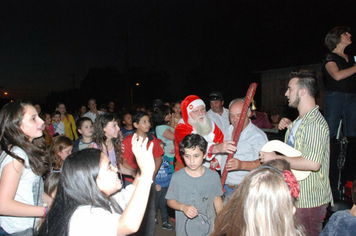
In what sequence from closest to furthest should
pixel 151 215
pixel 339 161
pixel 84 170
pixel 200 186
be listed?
pixel 84 170, pixel 200 186, pixel 339 161, pixel 151 215

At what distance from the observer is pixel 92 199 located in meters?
1.74

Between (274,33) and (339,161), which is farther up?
(274,33)

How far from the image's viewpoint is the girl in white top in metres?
1.63

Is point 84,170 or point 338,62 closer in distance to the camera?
point 84,170

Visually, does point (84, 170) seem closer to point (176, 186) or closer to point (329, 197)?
point (176, 186)

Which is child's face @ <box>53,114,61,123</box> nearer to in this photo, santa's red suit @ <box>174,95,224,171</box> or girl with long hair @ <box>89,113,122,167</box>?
girl with long hair @ <box>89,113,122,167</box>

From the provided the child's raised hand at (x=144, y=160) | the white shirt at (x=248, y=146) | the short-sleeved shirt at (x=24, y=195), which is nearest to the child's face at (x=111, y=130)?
the short-sleeved shirt at (x=24, y=195)

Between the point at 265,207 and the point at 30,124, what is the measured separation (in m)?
2.04

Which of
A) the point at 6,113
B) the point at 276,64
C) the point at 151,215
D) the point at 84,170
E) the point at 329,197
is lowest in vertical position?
the point at 151,215

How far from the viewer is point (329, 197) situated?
2.71 metres

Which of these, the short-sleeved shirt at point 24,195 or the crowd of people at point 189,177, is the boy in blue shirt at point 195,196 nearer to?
the crowd of people at point 189,177

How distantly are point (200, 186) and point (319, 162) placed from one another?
126 centimetres

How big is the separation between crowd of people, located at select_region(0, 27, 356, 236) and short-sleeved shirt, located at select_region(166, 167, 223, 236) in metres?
0.01

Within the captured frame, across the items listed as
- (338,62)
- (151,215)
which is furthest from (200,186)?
(338,62)
